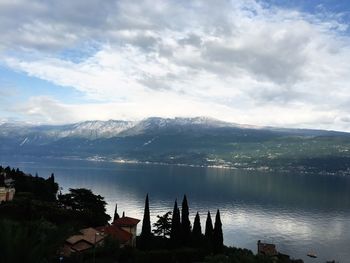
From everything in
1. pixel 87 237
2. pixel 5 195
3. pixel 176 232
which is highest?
pixel 5 195

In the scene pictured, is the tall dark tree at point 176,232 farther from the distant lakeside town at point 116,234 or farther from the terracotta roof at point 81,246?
the terracotta roof at point 81,246

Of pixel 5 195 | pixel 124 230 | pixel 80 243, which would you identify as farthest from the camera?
pixel 5 195

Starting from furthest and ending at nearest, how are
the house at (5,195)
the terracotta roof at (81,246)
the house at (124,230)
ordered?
1. the house at (5,195)
2. the house at (124,230)
3. the terracotta roof at (81,246)

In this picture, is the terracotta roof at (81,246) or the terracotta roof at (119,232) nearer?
the terracotta roof at (81,246)

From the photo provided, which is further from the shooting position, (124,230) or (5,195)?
(5,195)

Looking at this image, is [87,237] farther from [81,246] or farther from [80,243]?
[81,246]

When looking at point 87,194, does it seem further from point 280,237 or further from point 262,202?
point 262,202

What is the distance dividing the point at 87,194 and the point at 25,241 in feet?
256

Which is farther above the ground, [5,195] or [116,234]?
[5,195]

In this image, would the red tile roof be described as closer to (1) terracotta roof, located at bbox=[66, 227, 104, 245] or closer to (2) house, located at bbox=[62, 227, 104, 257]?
(1) terracotta roof, located at bbox=[66, 227, 104, 245]

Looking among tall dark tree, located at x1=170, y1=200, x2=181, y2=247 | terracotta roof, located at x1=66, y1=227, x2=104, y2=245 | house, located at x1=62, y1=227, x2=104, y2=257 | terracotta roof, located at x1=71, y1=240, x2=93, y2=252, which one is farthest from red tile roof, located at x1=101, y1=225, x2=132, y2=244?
tall dark tree, located at x1=170, y1=200, x2=181, y2=247

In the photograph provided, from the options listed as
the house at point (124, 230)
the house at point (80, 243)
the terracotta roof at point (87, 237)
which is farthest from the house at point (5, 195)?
the house at point (80, 243)

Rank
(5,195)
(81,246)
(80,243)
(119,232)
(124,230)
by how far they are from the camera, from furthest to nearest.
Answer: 1. (5,195)
2. (124,230)
3. (119,232)
4. (80,243)
5. (81,246)

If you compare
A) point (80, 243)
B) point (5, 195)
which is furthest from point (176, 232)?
point (5, 195)
